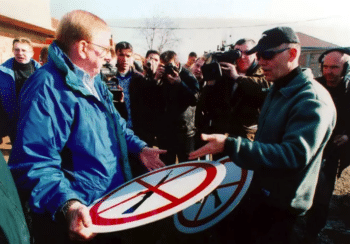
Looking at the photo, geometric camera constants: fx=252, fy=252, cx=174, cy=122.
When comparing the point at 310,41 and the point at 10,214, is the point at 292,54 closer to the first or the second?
the point at 10,214

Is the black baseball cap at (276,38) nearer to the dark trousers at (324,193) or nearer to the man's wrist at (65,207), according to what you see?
the man's wrist at (65,207)

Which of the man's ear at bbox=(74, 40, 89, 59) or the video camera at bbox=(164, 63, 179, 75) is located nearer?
the man's ear at bbox=(74, 40, 89, 59)

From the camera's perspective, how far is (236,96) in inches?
108

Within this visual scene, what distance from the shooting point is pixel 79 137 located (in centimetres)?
127

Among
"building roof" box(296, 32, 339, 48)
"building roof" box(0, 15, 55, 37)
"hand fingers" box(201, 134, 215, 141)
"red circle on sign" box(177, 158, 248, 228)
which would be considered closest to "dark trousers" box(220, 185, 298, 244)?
"red circle on sign" box(177, 158, 248, 228)

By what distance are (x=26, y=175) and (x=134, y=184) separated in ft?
2.00

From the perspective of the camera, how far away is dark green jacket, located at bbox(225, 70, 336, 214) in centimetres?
137

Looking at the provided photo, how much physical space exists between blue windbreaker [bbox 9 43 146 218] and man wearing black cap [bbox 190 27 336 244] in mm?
532

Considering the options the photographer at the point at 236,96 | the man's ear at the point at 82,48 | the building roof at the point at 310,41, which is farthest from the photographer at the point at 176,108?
the building roof at the point at 310,41

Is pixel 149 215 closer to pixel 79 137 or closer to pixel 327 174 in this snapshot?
pixel 79 137

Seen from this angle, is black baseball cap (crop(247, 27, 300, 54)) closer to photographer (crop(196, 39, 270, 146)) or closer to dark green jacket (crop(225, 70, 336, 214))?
dark green jacket (crop(225, 70, 336, 214))

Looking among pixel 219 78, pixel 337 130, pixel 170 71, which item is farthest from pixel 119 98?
pixel 337 130

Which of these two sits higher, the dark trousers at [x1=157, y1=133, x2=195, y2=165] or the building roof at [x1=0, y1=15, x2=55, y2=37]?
the building roof at [x1=0, y1=15, x2=55, y2=37]

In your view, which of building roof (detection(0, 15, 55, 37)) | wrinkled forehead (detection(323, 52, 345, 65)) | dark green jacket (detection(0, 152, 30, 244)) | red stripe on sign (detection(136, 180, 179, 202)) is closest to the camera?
dark green jacket (detection(0, 152, 30, 244))
